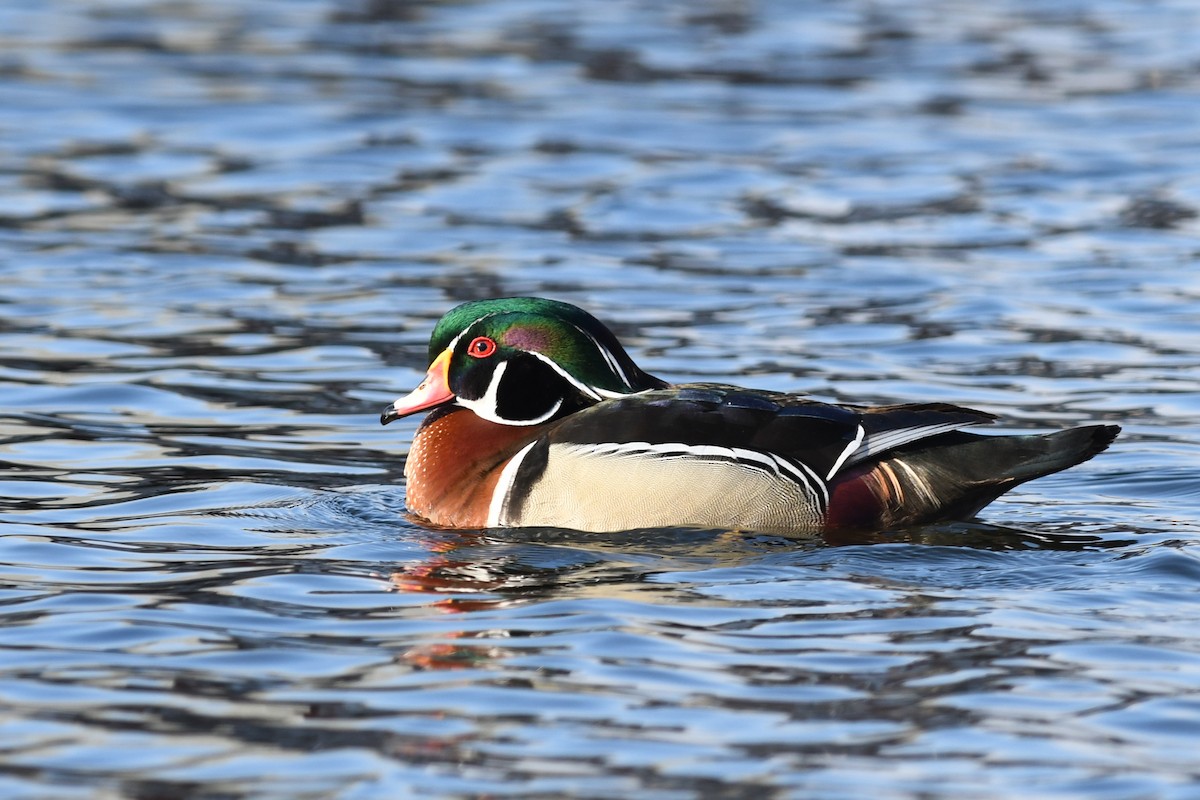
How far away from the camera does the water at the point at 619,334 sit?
19.6ft

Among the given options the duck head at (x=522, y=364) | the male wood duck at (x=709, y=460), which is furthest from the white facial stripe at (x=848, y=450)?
the duck head at (x=522, y=364)

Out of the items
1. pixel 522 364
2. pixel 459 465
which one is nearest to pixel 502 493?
pixel 459 465

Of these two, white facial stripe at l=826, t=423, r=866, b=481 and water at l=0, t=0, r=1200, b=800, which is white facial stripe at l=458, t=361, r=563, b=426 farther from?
white facial stripe at l=826, t=423, r=866, b=481

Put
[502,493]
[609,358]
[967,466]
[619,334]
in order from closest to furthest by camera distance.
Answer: [967,466] < [502,493] < [609,358] < [619,334]

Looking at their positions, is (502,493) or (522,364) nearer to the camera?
(502,493)

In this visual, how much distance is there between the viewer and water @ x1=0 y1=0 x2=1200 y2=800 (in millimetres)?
5988

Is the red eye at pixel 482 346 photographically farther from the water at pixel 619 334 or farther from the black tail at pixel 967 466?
the black tail at pixel 967 466

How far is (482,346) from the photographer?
8.84 m

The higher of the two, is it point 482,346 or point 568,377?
point 482,346

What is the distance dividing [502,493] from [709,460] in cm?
89

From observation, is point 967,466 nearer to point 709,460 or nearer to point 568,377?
point 709,460

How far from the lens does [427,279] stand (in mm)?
14109

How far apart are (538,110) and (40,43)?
20.0ft

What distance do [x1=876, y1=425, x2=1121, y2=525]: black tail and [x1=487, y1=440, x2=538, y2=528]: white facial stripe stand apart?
1447mm
